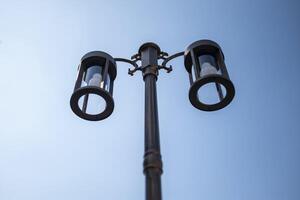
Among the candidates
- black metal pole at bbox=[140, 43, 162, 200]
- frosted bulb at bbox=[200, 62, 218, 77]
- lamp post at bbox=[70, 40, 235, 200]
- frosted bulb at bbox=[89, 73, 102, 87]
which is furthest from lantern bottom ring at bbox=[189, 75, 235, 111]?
frosted bulb at bbox=[89, 73, 102, 87]

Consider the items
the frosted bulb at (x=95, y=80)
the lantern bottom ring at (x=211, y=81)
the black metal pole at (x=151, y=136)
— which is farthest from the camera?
the frosted bulb at (x=95, y=80)

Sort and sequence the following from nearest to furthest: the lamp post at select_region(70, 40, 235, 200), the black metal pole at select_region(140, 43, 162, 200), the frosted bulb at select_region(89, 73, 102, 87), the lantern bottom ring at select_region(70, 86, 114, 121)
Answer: the black metal pole at select_region(140, 43, 162, 200) → the lamp post at select_region(70, 40, 235, 200) → the lantern bottom ring at select_region(70, 86, 114, 121) → the frosted bulb at select_region(89, 73, 102, 87)

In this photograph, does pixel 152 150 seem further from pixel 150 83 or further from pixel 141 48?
pixel 141 48

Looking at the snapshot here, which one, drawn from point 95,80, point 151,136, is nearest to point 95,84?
point 95,80

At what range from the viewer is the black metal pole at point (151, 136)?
2.28m

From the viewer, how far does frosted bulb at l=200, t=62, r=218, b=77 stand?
3.40 metres

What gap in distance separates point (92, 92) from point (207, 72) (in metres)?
1.21

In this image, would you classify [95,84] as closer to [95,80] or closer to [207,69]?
[95,80]

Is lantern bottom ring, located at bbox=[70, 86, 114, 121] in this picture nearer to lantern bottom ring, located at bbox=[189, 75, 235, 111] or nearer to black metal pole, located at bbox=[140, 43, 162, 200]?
black metal pole, located at bbox=[140, 43, 162, 200]

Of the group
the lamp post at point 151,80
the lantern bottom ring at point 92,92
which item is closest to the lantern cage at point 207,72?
the lamp post at point 151,80

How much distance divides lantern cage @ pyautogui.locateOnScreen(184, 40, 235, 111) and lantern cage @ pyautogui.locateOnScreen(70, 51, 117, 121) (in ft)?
3.00

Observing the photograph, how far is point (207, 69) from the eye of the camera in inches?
137

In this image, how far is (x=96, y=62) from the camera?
3.99m

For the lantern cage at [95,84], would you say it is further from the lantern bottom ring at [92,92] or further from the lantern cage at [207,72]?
the lantern cage at [207,72]
